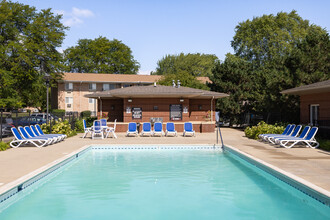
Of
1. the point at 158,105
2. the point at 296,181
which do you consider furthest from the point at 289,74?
the point at 296,181

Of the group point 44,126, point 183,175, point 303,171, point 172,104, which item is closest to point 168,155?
point 183,175

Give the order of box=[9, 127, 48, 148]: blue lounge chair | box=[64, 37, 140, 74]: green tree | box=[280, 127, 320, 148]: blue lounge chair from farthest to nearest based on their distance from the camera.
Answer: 1. box=[64, 37, 140, 74]: green tree
2. box=[9, 127, 48, 148]: blue lounge chair
3. box=[280, 127, 320, 148]: blue lounge chair

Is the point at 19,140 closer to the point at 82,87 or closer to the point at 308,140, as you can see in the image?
the point at 308,140

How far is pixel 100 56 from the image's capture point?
2611 inches

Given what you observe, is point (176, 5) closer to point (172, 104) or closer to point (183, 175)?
point (172, 104)

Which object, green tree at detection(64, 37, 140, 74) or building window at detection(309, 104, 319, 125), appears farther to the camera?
green tree at detection(64, 37, 140, 74)

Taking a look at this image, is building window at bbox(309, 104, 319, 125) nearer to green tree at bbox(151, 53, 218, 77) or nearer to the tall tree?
the tall tree

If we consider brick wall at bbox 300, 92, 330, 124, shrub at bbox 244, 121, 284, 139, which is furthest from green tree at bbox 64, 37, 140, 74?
shrub at bbox 244, 121, 284, 139

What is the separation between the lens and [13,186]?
6633 mm

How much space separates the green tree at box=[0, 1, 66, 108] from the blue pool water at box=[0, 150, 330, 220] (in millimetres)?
29521

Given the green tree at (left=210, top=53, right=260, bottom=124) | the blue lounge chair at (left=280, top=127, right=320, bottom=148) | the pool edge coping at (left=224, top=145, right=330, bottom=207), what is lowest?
the pool edge coping at (left=224, top=145, right=330, bottom=207)

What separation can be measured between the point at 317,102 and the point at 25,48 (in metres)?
34.6

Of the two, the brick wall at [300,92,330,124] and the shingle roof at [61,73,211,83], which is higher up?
the shingle roof at [61,73,211,83]

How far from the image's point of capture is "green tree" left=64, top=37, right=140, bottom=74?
Answer: 66.3m
